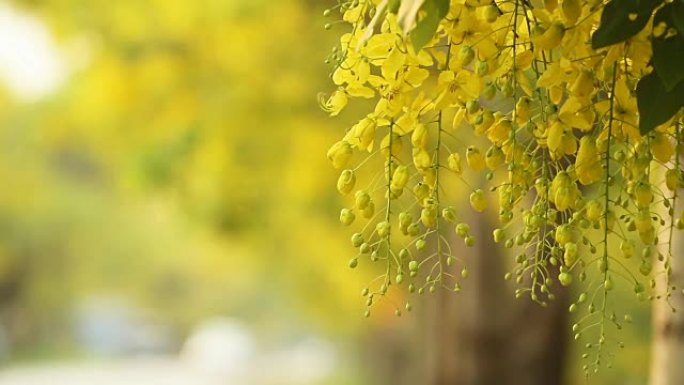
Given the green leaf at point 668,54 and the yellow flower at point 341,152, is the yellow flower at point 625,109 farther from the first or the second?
the yellow flower at point 341,152

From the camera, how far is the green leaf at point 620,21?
2.68ft

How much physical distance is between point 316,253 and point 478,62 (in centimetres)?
560

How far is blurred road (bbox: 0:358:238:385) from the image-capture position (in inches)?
505

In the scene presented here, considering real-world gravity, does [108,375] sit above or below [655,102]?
above

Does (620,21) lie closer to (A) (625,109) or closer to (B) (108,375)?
(A) (625,109)

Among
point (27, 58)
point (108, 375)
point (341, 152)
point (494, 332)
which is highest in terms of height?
point (108, 375)

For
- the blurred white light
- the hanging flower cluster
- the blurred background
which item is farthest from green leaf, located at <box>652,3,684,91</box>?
the blurred white light

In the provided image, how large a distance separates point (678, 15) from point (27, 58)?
5.09 m

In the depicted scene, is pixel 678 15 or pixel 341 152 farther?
pixel 341 152

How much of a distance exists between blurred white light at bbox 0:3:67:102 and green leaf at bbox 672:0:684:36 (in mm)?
3644

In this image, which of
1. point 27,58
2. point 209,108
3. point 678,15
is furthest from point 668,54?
point 27,58

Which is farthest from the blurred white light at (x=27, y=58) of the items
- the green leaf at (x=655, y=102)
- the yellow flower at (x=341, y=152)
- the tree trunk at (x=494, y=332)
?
the green leaf at (x=655, y=102)

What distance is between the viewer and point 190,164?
12.8ft

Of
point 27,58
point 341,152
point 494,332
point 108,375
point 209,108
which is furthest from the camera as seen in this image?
point 108,375
